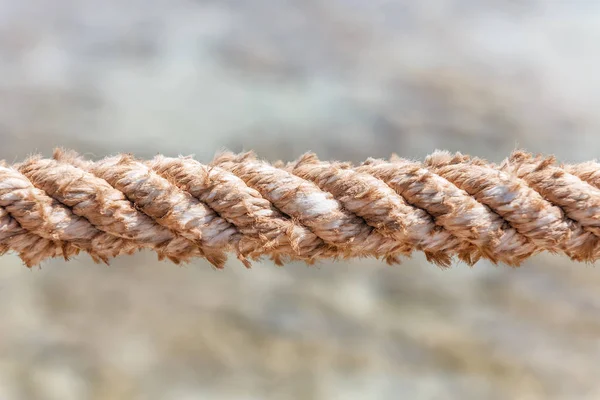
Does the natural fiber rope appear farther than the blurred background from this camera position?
No

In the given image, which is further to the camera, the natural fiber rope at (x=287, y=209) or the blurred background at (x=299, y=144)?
the blurred background at (x=299, y=144)

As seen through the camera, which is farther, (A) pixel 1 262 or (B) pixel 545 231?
(A) pixel 1 262

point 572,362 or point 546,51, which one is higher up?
point 546,51

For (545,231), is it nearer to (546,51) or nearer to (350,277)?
(350,277)

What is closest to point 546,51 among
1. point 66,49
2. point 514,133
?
point 514,133

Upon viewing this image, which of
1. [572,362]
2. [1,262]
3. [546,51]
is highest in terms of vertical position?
[546,51]
